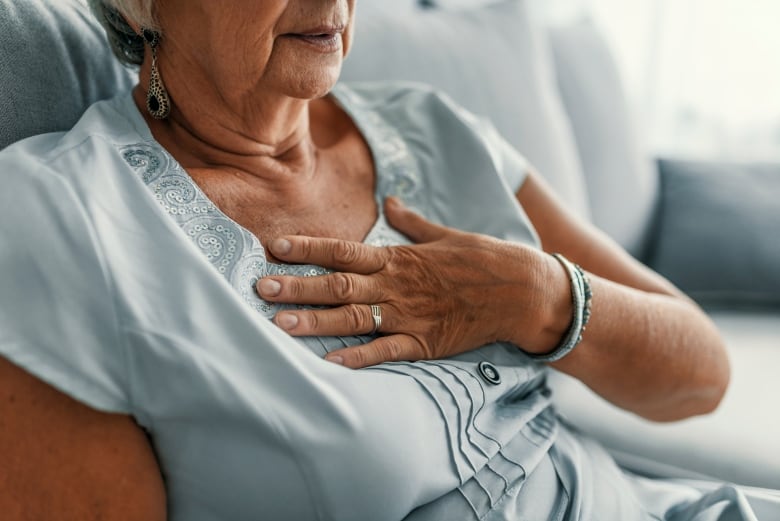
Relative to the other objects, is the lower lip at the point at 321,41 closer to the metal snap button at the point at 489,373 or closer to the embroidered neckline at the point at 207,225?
the embroidered neckline at the point at 207,225

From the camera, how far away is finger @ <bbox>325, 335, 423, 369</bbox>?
0.87 meters

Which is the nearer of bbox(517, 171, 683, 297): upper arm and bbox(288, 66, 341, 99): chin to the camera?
bbox(288, 66, 341, 99): chin

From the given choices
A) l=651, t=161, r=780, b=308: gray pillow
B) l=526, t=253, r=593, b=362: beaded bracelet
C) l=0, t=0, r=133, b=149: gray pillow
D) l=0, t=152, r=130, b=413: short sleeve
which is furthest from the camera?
l=651, t=161, r=780, b=308: gray pillow

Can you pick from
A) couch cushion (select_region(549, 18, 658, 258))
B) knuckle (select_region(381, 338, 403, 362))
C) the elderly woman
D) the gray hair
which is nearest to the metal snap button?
the elderly woman

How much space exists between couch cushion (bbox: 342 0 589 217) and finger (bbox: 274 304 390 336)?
648 millimetres

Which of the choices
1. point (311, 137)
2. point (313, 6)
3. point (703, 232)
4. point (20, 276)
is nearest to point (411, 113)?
point (311, 137)

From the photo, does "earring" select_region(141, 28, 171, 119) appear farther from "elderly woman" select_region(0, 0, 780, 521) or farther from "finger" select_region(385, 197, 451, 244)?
"finger" select_region(385, 197, 451, 244)

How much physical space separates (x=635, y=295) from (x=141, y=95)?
753 mm

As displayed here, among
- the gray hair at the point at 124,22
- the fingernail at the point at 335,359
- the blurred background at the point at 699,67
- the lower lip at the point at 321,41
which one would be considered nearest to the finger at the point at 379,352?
the fingernail at the point at 335,359

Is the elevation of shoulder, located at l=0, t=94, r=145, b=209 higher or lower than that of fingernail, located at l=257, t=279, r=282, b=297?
higher

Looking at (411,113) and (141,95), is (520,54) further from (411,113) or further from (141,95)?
(141,95)

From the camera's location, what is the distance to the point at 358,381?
0.82 m

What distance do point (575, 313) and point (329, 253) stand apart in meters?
0.35

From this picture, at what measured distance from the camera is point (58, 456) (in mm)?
723
